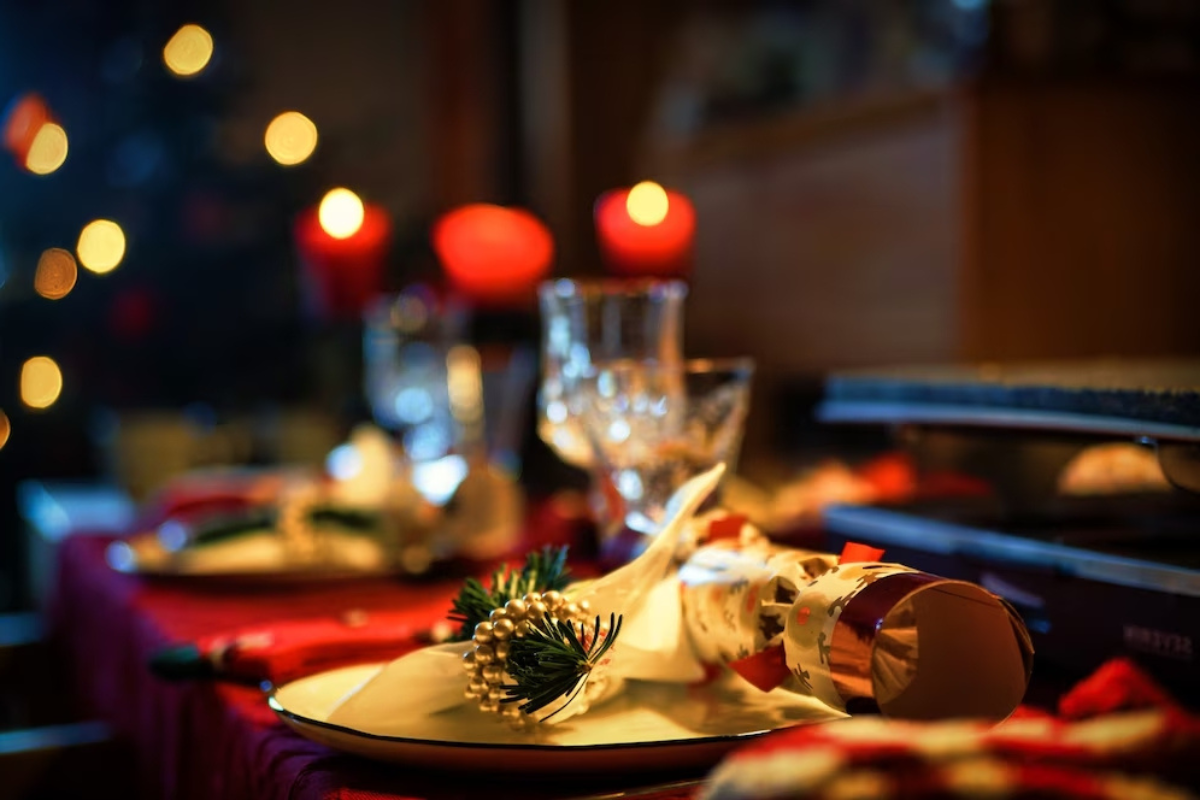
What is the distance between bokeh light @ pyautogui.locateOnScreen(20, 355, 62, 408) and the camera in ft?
9.46

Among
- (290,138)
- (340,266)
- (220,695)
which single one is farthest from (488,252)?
(220,695)

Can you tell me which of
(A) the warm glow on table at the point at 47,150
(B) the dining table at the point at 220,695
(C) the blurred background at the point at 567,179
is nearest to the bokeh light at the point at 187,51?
(C) the blurred background at the point at 567,179

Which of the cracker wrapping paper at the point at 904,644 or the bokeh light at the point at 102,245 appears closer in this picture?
the cracker wrapping paper at the point at 904,644

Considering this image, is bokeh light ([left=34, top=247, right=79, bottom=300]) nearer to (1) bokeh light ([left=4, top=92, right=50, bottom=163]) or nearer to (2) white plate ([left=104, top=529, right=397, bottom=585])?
(1) bokeh light ([left=4, top=92, right=50, bottom=163])

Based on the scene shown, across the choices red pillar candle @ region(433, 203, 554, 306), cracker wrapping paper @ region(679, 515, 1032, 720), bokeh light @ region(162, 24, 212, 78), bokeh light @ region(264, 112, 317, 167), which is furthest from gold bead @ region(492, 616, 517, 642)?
bokeh light @ region(264, 112, 317, 167)

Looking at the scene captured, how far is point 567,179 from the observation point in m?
3.44

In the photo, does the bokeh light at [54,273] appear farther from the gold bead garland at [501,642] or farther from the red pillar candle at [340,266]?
the gold bead garland at [501,642]

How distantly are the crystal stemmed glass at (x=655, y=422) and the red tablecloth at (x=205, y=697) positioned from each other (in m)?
0.15

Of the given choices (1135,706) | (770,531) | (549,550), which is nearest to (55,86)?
(770,531)

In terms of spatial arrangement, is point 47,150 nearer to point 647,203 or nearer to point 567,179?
point 567,179

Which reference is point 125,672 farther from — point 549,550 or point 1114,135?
point 1114,135

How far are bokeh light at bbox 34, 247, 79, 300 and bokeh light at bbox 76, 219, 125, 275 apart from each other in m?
0.05

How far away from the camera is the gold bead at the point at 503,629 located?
1.43ft

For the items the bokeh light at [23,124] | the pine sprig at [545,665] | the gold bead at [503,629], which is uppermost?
the bokeh light at [23,124]
